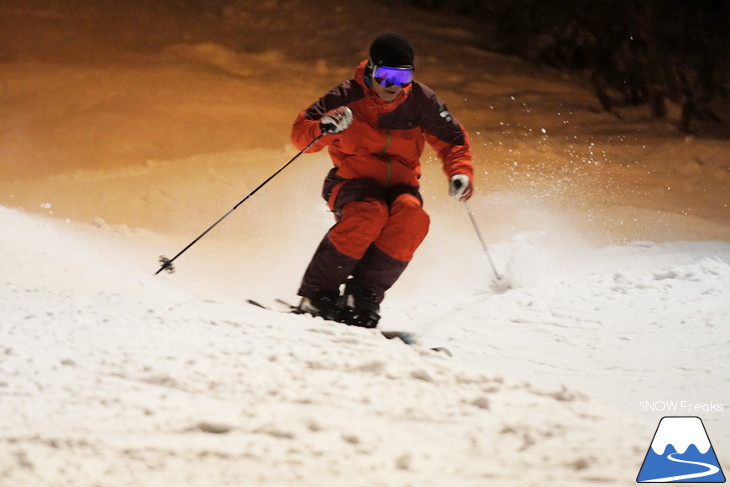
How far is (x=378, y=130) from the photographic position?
12.5ft

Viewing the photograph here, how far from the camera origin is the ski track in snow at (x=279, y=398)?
1.85m

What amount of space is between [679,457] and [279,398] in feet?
3.45

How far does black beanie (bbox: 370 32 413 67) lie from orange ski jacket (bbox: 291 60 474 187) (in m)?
0.15

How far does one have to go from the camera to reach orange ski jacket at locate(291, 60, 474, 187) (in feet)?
12.4

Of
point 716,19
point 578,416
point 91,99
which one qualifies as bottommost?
point 578,416

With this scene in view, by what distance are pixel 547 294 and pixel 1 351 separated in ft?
9.31

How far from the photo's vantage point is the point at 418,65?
9125 mm

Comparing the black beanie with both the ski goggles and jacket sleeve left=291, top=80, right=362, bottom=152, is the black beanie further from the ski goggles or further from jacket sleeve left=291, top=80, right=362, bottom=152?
jacket sleeve left=291, top=80, right=362, bottom=152

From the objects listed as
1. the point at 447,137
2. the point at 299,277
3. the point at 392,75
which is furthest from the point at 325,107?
the point at 299,277

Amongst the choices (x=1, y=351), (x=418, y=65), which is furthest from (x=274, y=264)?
(x=418, y=65)

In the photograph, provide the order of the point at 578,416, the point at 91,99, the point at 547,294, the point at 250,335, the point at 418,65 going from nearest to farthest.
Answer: the point at 578,416
the point at 250,335
the point at 547,294
the point at 91,99
the point at 418,65

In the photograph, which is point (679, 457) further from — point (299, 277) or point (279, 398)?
point (299, 277)

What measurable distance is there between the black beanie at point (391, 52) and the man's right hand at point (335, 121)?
276 millimetres

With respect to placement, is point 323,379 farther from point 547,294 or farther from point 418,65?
point 418,65
